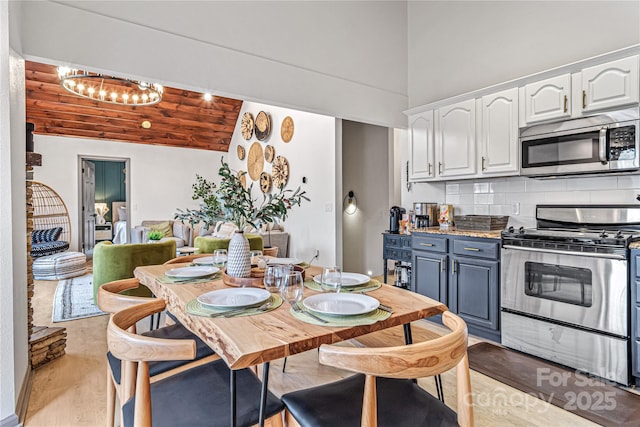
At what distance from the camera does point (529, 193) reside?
10.6 feet

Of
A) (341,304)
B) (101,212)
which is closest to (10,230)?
(341,304)

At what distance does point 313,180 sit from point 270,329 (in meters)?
4.25

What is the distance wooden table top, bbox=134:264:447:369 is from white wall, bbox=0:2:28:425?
0.96 m

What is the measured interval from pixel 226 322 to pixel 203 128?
7.75 meters

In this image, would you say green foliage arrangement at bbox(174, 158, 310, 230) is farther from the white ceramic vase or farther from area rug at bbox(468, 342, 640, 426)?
area rug at bbox(468, 342, 640, 426)

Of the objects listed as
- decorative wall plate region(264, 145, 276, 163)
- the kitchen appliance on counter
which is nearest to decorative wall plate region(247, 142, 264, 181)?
decorative wall plate region(264, 145, 276, 163)

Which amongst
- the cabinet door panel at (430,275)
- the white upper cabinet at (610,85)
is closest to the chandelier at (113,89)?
the cabinet door panel at (430,275)

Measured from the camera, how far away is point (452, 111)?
3549 millimetres

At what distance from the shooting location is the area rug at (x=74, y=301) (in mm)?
3705

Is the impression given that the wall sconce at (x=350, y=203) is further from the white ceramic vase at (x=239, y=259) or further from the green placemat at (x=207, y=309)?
the green placemat at (x=207, y=309)

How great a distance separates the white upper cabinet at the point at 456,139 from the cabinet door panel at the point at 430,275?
900mm

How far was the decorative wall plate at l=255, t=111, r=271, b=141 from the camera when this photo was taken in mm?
6565

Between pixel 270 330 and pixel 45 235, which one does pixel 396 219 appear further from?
pixel 45 235

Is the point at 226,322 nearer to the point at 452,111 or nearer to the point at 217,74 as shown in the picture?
the point at 217,74
